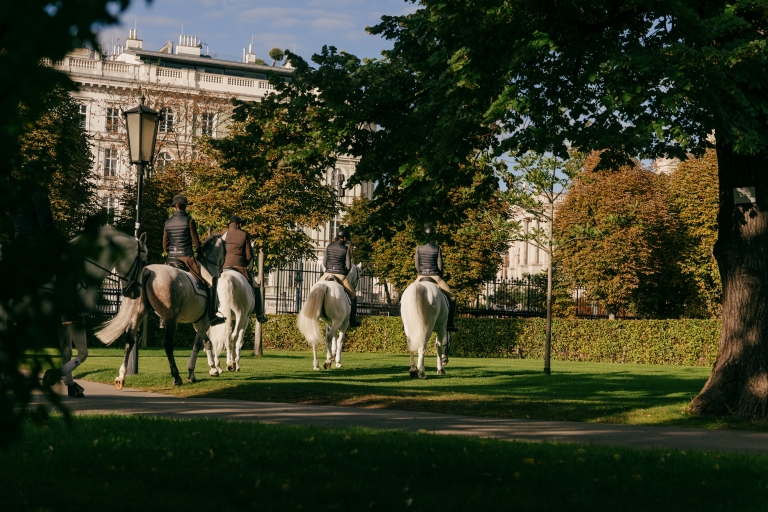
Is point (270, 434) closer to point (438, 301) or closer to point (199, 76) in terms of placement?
point (438, 301)

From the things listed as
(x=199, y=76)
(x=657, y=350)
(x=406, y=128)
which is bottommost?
(x=657, y=350)

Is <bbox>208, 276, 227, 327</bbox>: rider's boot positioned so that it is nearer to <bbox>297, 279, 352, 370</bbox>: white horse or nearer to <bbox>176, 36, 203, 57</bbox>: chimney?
<bbox>297, 279, 352, 370</bbox>: white horse

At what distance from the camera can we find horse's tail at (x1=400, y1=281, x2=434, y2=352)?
58.7 ft

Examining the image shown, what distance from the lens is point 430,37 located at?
44.5 ft

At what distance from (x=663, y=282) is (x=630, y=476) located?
46.5 metres

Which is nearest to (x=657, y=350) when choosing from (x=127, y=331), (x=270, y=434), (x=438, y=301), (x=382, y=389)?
(x=438, y=301)

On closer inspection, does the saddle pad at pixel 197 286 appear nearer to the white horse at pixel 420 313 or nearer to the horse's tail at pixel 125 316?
the horse's tail at pixel 125 316

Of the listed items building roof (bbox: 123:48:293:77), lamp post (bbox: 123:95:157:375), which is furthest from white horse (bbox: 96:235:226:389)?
building roof (bbox: 123:48:293:77)

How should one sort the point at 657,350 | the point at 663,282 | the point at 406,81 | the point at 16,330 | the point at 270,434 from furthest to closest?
the point at 663,282, the point at 657,350, the point at 406,81, the point at 270,434, the point at 16,330

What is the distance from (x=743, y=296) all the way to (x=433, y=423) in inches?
184

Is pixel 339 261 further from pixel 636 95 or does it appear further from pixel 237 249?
pixel 636 95

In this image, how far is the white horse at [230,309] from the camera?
1789cm

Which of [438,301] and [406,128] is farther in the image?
[438,301]

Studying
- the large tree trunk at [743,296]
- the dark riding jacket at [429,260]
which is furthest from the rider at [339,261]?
the large tree trunk at [743,296]
